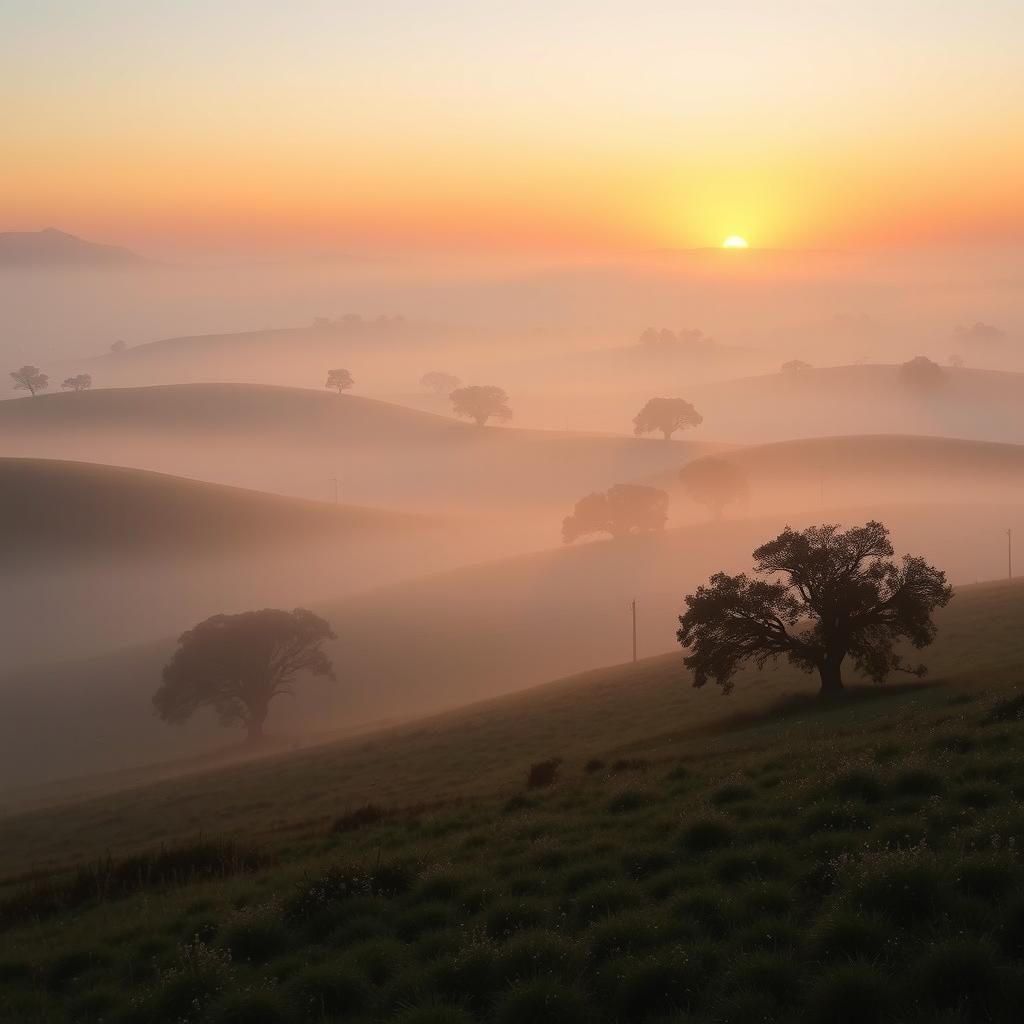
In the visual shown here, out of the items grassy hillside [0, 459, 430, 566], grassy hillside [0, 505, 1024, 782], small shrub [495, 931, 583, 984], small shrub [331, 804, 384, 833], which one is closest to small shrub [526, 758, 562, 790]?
small shrub [331, 804, 384, 833]

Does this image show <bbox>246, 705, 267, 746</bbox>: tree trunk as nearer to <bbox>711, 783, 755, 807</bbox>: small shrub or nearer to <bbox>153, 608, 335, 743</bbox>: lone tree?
<bbox>153, 608, 335, 743</bbox>: lone tree

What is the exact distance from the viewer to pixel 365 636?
10225cm

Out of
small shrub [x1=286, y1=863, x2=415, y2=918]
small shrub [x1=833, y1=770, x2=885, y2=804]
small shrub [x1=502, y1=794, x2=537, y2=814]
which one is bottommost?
small shrub [x1=502, y1=794, x2=537, y2=814]

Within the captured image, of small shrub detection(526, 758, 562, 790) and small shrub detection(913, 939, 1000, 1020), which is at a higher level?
small shrub detection(913, 939, 1000, 1020)

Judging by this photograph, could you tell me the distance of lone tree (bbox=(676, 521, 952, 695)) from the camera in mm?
37219

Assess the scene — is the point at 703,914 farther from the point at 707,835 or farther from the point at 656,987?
the point at 707,835

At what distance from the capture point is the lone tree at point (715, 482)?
15238 cm

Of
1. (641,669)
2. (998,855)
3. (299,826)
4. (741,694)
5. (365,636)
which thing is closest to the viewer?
(998,855)

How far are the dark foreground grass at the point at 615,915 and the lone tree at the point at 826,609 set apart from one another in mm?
18897

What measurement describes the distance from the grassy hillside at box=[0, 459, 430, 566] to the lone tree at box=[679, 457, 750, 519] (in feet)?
176

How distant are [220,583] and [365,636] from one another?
152 ft

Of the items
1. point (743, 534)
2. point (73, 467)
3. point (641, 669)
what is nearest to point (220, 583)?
point (73, 467)

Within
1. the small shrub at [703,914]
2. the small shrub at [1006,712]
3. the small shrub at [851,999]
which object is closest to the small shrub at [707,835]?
the small shrub at [703,914]

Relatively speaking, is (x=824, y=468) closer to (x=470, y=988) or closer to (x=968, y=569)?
(x=968, y=569)
